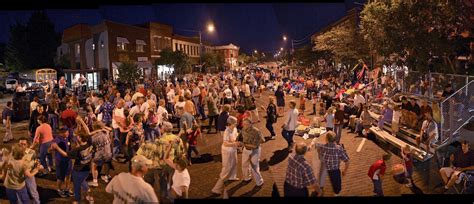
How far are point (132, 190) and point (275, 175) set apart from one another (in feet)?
15.7

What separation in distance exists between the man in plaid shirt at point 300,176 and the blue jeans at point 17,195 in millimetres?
4469

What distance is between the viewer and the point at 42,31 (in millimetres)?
44594

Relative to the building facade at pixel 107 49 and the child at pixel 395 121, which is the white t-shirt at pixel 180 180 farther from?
the building facade at pixel 107 49

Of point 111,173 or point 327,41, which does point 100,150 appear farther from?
point 327,41

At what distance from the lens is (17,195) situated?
6945 mm

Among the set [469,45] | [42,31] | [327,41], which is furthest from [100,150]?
[42,31]

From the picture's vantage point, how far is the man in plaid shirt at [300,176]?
6199mm

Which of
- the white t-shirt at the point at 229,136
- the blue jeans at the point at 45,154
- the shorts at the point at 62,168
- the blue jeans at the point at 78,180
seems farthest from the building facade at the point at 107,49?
the white t-shirt at the point at 229,136

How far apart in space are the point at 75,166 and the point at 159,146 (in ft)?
5.39

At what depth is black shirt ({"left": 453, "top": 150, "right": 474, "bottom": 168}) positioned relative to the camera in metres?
8.37

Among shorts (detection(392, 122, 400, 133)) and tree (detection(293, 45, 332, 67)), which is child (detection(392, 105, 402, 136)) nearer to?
shorts (detection(392, 122, 400, 133))

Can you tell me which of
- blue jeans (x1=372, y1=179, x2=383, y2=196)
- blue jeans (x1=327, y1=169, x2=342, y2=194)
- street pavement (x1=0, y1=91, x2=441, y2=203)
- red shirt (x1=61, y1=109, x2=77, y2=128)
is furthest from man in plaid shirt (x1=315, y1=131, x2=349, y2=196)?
red shirt (x1=61, y1=109, x2=77, y2=128)

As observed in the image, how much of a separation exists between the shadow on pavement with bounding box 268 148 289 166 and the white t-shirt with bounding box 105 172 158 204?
5.53m

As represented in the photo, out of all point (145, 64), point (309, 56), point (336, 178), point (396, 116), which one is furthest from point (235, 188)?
point (309, 56)
